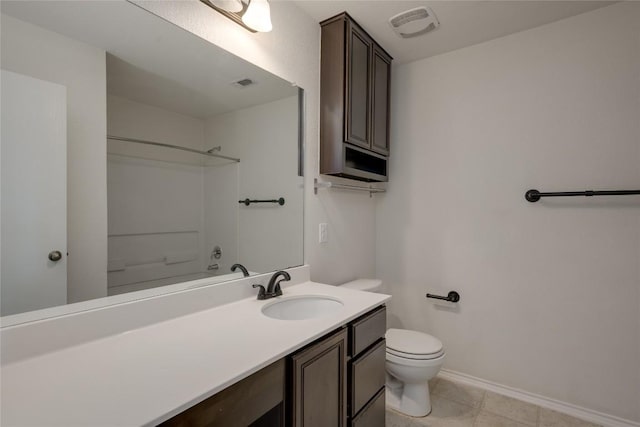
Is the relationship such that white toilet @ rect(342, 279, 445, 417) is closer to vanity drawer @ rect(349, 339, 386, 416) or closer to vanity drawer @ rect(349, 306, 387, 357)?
vanity drawer @ rect(349, 339, 386, 416)

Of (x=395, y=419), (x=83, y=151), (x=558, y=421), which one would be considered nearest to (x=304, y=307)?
(x=395, y=419)

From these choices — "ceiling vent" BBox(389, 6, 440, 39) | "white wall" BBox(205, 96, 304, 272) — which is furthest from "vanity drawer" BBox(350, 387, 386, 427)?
"ceiling vent" BBox(389, 6, 440, 39)

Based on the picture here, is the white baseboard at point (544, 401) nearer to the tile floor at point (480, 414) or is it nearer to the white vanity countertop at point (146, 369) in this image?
the tile floor at point (480, 414)

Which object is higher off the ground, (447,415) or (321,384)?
(321,384)

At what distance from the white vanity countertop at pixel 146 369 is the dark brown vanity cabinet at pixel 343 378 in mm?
86

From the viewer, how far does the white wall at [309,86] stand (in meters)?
1.29

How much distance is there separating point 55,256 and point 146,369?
0.46 metres

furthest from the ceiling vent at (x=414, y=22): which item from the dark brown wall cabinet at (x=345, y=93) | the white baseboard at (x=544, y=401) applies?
the white baseboard at (x=544, y=401)

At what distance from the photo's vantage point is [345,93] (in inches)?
71.1

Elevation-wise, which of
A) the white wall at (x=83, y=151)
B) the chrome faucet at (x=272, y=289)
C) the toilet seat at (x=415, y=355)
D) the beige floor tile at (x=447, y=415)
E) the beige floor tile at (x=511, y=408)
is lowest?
the beige floor tile at (x=447, y=415)

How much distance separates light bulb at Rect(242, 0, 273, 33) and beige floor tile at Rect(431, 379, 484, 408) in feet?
7.72

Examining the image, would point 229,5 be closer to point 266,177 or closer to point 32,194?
point 266,177

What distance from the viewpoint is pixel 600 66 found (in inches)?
68.2

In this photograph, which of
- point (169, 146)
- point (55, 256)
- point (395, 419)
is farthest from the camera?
point (395, 419)
